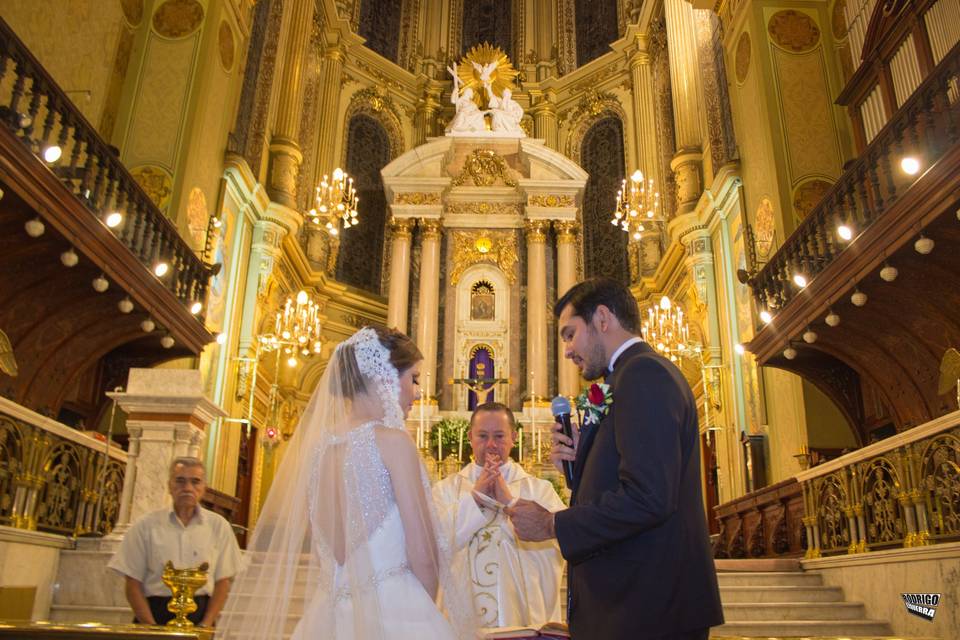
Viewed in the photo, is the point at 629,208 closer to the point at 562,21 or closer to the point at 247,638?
the point at 562,21

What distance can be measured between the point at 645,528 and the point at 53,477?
5.11m

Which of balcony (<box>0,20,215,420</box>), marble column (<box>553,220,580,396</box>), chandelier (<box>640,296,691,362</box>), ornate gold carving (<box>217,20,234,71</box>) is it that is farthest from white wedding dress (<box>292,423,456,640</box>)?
marble column (<box>553,220,580,396</box>)

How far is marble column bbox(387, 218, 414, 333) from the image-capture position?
691 inches

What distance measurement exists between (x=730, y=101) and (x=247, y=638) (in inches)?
516

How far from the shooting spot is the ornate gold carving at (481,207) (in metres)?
18.5

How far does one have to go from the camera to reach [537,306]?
17344 mm

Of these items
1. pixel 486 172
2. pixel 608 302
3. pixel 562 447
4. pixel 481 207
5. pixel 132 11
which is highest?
pixel 486 172

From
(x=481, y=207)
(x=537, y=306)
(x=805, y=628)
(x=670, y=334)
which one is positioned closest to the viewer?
(x=805, y=628)

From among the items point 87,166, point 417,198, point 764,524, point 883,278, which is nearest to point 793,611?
point 883,278

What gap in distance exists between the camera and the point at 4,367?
299 inches

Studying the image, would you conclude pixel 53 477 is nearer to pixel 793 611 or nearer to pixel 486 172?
pixel 793 611

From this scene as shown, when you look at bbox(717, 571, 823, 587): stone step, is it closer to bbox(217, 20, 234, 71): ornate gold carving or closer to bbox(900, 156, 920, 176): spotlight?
bbox(900, 156, 920, 176): spotlight

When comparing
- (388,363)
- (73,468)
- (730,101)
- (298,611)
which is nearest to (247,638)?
(388,363)

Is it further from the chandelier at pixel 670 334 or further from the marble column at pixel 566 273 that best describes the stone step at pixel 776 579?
the marble column at pixel 566 273
